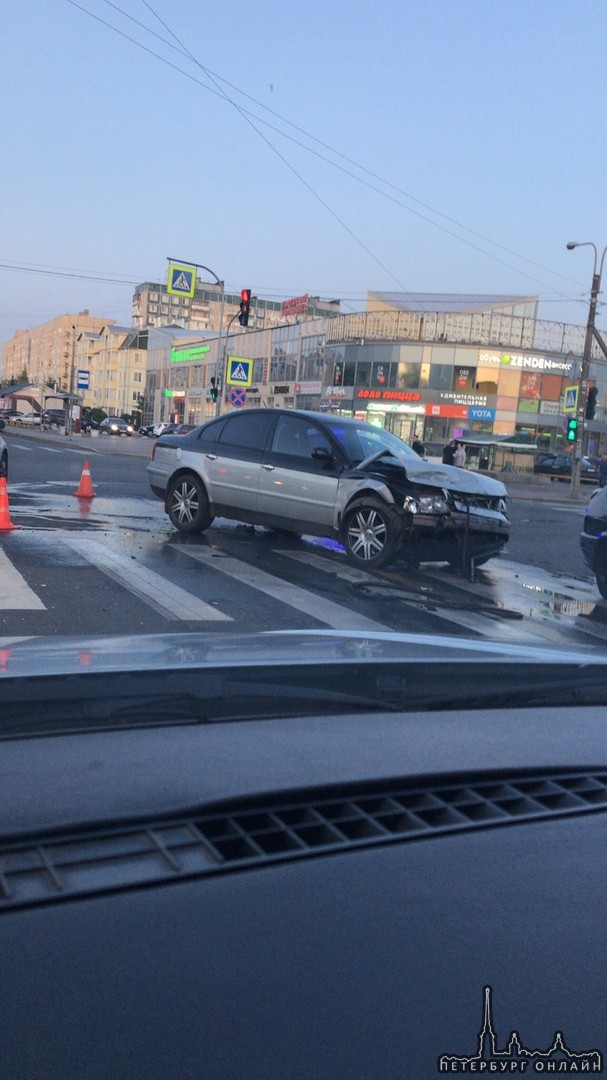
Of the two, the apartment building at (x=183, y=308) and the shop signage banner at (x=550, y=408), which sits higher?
the apartment building at (x=183, y=308)

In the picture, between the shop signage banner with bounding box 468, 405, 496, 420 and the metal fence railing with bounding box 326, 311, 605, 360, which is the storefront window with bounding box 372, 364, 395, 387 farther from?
the shop signage banner with bounding box 468, 405, 496, 420

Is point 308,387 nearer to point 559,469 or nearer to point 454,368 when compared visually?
point 454,368

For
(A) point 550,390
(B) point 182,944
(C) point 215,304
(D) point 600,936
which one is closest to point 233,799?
(B) point 182,944

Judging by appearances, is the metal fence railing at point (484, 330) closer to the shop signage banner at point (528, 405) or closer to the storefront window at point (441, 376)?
the storefront window at point (441, 376)

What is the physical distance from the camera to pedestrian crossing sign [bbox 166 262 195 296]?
1176 inches

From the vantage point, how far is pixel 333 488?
11000 mm

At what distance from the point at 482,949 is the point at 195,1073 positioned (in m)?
0.44

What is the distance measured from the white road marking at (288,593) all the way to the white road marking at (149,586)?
30.5 inches

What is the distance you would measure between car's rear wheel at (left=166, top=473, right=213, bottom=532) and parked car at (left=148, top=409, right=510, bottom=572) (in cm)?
1

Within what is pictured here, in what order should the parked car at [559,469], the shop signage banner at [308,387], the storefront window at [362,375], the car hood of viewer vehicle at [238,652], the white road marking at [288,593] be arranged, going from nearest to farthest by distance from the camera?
the car hood of viewer vehicle at [238,652], the white road marking at [288,593], the parked car at [559,469], the storefront window at [362,375], the shop signage banner at [308,387]

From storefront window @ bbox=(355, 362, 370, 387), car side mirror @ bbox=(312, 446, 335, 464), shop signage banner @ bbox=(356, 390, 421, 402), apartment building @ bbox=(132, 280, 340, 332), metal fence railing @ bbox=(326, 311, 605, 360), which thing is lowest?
car side mirror @ bbox=(312, 446, 335, 464)

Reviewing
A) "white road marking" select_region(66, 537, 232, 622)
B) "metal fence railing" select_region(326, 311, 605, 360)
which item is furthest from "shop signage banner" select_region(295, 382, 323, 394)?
"white road marking" select_region(66, 537, 232, 622)

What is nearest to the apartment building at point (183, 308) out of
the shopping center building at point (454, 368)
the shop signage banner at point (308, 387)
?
the shop signage banner at point (308, 387)

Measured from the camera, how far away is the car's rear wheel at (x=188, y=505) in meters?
12.2
